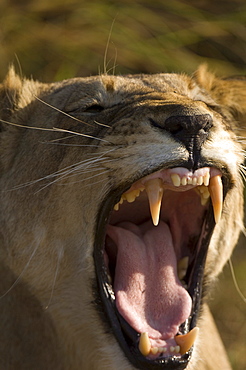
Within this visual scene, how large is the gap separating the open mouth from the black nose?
0.07 m

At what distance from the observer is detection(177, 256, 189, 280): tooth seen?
275 centimetres

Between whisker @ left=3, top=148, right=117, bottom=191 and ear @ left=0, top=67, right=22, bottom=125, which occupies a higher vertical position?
ear @ left=0, top=67, right=22, bottom=125

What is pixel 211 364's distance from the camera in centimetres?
285

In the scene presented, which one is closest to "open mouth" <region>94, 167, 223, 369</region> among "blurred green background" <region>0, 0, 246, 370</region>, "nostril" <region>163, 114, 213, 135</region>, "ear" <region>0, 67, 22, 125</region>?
"nostril" <region>163, 114, 213, 135</region>

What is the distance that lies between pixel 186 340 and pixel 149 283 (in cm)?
27

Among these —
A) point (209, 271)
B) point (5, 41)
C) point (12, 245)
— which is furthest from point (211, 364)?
point (5, 41)

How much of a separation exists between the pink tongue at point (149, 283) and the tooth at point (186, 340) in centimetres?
4

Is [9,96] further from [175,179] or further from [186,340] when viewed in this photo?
[186,340]

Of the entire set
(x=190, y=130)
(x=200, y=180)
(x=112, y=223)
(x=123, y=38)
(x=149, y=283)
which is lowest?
(x=149, y=283)

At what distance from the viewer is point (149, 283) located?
2.63 m

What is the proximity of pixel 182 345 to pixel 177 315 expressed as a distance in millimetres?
133

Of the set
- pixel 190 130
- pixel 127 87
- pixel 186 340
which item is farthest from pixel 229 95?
pixel 186 340

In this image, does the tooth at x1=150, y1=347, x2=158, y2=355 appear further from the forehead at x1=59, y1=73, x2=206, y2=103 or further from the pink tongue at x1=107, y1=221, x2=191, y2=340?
the forehead at x1=59, y1=73, x2=206, y2=103

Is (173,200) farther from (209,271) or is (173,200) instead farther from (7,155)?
(7,155)
